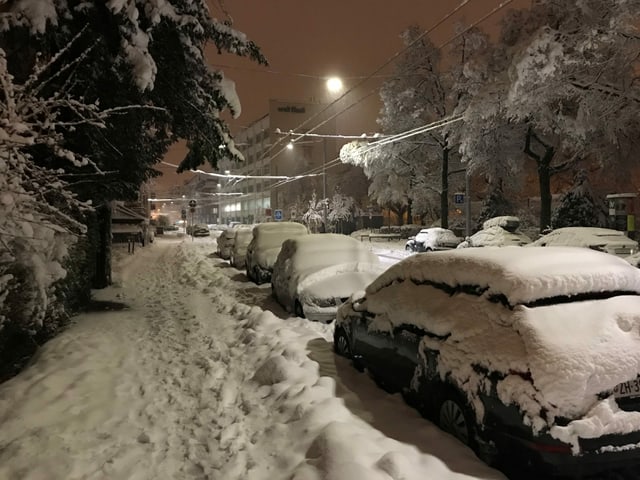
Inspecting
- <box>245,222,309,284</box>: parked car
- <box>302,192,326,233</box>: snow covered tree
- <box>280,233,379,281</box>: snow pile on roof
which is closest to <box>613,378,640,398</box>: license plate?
<box>280,233,379,281</box>: snow pile on roof

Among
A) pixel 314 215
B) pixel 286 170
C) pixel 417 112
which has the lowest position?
pixel 314 215

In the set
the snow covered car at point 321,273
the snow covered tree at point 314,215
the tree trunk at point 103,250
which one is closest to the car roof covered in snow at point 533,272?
the snow covered car at point 321,273

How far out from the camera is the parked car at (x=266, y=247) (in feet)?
51.5

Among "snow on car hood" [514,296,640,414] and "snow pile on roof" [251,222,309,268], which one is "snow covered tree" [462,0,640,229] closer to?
"snow pile on roof" [251,222,309,268]

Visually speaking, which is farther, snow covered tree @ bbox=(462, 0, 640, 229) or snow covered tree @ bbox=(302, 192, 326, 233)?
snow covered tree @ bbox=(302, 192, 326, 233)

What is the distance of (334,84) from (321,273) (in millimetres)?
11366

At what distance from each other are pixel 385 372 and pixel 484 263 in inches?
72.8

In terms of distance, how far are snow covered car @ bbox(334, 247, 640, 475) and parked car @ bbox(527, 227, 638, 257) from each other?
13.1m

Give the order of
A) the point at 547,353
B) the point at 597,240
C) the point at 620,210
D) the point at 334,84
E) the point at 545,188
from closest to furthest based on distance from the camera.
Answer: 1. the point at 547,353
2. the point at 597,240
3. the point at 620,210
4. the point at 334,84
5. the point at 545,188

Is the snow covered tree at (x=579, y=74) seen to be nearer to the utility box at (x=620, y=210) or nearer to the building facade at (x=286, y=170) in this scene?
the utility box at (x=620, y=210)

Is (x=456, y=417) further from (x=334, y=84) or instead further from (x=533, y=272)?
(x=334, y=84)

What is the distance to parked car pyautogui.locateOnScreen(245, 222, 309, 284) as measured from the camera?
15.7m

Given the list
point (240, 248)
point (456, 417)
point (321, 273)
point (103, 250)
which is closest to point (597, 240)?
point (321, 273)

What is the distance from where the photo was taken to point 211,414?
17.4 feet
